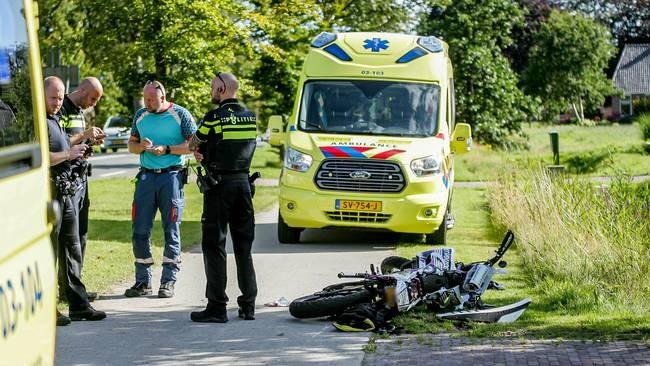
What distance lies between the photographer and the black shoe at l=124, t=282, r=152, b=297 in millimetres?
10547

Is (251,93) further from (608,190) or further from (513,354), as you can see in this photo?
(513,354)

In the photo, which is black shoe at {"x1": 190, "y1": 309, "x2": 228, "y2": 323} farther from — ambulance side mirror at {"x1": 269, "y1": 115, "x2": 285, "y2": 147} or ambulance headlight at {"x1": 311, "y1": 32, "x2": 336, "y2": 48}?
ambulance headlight at {"x1": 311, "y1": 32, "x2": 336, "y2": 48}

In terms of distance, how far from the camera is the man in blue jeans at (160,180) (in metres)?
10.4

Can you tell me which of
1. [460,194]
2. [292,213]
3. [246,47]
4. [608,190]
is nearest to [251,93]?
[246,47]

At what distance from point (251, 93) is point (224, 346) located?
14653 mm

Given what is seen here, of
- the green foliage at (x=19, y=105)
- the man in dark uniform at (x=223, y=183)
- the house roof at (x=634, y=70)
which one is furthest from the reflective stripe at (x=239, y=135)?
the house roof at (x=634, y=70)

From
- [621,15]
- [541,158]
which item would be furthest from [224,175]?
[621,15]

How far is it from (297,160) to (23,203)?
33.3ft

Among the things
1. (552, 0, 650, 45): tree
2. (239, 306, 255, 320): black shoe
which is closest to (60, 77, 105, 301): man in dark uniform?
(239, 306, 255, 320): black shoe

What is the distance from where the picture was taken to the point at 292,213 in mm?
14500

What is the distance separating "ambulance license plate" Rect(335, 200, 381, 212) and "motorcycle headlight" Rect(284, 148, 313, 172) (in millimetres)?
601

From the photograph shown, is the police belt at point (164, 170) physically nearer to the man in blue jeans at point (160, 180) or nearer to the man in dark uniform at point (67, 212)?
the man in blue jeans at point (160, 180)

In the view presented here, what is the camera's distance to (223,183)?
926 cm

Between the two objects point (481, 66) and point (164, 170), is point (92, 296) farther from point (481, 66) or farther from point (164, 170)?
point (481, 66)
